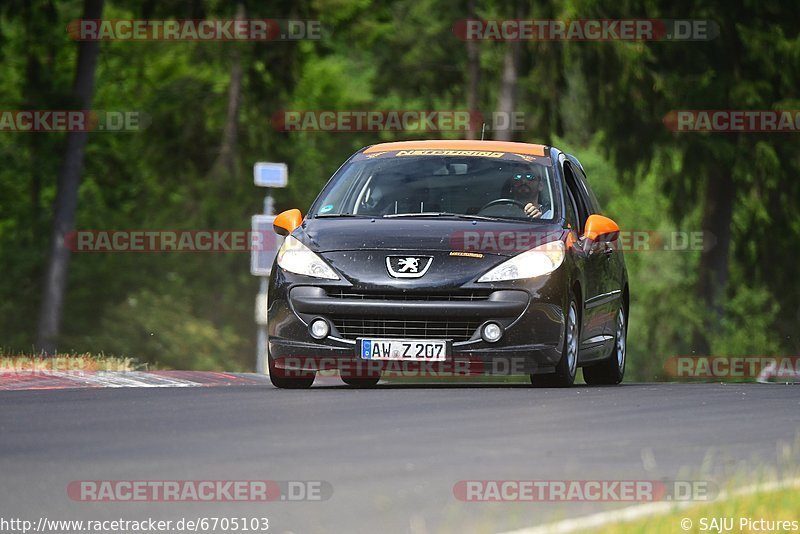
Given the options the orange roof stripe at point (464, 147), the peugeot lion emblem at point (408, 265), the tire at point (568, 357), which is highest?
the orange roof stripe at point (464, 147)

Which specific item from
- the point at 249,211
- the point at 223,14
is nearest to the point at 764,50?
the point at 223,14

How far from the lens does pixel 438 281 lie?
45.6 feet

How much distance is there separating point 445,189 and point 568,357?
5.73ft

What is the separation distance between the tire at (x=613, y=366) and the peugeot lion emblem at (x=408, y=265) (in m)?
3.18

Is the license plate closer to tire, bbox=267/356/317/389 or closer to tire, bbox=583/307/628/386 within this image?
tire, bbox=267/356/317/389

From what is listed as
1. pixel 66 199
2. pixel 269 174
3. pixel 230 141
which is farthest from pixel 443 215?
pixel 230 141

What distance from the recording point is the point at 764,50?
34.5 m

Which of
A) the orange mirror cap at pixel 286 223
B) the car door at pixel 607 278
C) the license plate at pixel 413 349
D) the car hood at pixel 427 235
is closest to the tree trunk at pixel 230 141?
the car door at pixel 607 278

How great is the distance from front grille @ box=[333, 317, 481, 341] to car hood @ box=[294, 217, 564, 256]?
53 cm

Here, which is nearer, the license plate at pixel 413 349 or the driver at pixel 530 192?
the license plate at pixel 413 349

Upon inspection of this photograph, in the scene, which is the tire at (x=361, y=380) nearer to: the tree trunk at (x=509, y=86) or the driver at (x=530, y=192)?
the driver at (x=530, y=192)

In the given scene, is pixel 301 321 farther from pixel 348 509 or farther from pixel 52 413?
pixel 348 509

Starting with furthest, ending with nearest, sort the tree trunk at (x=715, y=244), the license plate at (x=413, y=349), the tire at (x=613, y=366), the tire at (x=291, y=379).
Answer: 1. the tree trunk at (x=715, y=244)
2. the tire at (x=613, y=366)
3. the tire at (x=291, y=379)
4. the license plate at (x=413, y=349)

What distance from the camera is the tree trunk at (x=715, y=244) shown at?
35219 mm
